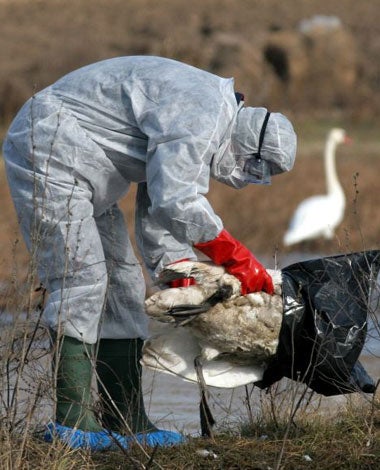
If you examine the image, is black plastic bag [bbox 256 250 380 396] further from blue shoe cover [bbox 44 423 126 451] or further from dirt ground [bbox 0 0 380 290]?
dirt ground [bbox 0 0 380 290]

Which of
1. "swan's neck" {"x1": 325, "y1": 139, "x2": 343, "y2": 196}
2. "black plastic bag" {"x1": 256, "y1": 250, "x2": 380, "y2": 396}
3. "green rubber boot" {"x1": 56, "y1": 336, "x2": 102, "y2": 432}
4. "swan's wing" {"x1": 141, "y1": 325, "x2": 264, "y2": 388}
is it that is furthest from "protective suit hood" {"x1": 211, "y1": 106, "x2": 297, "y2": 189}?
"swan's neck" {"x1": 325, "y1": 139, "x2": 343, "y2": 196}

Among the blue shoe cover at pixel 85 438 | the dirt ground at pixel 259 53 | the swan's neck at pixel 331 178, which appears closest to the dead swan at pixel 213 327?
the blue shoe cover at pixel 85 438

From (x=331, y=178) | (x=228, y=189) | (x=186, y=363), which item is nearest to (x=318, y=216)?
(x=331, y=178)

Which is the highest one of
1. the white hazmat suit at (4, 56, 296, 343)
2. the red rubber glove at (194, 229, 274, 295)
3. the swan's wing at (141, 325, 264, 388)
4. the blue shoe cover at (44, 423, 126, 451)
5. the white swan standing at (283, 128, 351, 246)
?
the white hazmat suit at (4, 56, 296, 343)

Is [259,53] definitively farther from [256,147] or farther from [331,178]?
[256,147]

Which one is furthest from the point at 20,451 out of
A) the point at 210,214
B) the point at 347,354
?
the point at 347,354

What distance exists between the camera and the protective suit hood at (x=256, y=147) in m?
5.19

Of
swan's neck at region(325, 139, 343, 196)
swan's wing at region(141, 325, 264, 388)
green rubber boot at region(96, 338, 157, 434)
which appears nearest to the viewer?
swan's wing at region(141, 325, 264, 388)

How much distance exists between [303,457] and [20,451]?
1.13m

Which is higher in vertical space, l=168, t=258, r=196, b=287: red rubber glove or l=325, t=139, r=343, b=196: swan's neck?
l=168, t=258, r=196, b=287: red rubber glove

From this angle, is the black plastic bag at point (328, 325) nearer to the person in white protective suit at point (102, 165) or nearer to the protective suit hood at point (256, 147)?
the person in white protective suit at point (102, 165)

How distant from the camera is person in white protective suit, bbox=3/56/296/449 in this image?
16.6ft

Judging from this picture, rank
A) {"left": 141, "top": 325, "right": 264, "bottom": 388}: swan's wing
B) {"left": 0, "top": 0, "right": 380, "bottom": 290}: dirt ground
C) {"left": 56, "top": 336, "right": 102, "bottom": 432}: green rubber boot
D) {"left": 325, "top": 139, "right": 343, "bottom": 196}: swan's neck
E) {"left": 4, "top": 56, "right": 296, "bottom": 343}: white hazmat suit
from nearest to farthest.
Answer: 1. {"left": 4, "top": 56, "right": 296, "bottom": 343}: white hazmat suit
2. {"left": 56, "top": 336, "right": 102, "bottom": 432}: green rubber boot
3. {"left": 141, "top": 325, "right": 264, "bottom": 388}: swan's wing
4. {"left": 325, "top": 139, "right": 343, "bottom": 196}: swan's neck
5. {"left": 0, "top": 0, "right": 380, "bottom": 290}: dirt ground

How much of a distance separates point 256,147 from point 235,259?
1.52 ft
